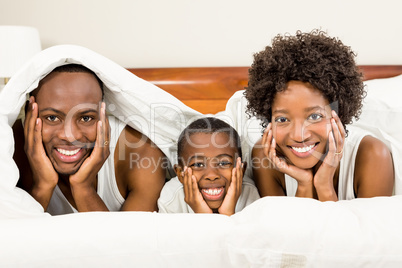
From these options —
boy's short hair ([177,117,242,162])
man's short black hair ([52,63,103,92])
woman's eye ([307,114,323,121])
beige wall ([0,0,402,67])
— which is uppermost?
beige wall ([0,0,402,67])

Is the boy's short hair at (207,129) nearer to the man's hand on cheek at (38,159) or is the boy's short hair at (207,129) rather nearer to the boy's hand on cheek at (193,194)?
the boy's hand on cheek at (193,194)

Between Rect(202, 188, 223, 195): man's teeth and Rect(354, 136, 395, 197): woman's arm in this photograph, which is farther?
Rect(202, 188, 223, 195): man's teeth

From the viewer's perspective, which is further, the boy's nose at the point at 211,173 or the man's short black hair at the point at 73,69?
the boy's nose at the point at 211,173

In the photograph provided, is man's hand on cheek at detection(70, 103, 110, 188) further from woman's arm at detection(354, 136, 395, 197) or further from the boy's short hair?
woman's arm at detection(354, 136, 395, 197)

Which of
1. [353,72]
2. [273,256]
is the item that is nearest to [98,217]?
[273,256]

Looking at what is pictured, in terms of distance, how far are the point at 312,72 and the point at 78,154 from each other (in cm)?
66

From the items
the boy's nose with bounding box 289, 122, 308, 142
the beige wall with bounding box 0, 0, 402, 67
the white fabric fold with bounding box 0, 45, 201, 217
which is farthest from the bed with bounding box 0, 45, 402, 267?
the beige wall with bounding box 0, 0, 402, 67

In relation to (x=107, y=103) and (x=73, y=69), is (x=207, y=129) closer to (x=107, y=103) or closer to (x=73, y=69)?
(x=107, y=103)

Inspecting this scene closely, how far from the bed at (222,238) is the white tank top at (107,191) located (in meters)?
0.42

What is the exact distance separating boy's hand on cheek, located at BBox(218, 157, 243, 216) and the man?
8.0 inches

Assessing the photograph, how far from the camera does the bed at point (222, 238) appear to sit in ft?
2.28

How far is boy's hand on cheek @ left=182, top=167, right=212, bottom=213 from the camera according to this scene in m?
1.16

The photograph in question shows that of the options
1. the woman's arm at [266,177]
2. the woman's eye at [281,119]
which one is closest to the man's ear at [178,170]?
the woman's arm at [266,177]

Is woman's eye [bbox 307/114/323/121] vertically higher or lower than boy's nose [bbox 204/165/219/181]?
higher
